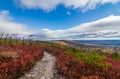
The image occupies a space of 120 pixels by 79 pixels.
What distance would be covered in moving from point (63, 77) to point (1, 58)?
782 cm

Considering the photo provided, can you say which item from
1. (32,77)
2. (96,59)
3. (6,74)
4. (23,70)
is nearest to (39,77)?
(32,77)

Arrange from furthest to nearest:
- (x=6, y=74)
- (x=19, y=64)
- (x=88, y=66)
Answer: (x=88, y=66)
(x=19, y=64)
(x=6, y=74)

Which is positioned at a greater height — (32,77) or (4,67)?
(4,67)

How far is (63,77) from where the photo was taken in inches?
622

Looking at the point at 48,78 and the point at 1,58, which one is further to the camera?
the point at 1,58

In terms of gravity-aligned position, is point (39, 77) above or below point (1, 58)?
below

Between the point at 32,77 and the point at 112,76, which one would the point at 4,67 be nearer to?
the point at 32,77

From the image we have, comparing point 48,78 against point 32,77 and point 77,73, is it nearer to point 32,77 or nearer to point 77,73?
point 32,77

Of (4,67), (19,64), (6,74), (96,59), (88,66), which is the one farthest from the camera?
(96,59)

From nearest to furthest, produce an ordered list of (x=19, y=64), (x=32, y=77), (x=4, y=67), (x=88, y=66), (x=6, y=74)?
(x=6, y=74)
(x=4, y=67)
(x=32, y=77)
(x=19, y=64)
(x=88, y=66)

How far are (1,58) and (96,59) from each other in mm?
11671

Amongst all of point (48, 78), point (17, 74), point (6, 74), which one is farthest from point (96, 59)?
point (6, 74)

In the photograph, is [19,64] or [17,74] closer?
[17,74]

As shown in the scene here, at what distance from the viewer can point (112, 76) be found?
47.6 ft
